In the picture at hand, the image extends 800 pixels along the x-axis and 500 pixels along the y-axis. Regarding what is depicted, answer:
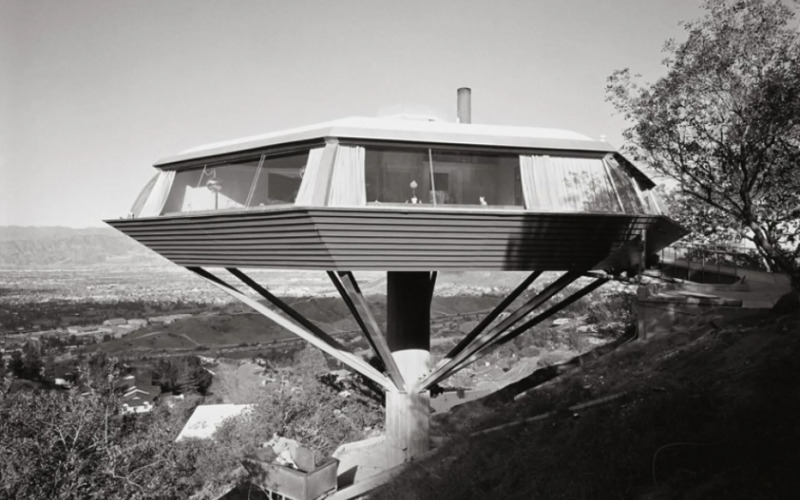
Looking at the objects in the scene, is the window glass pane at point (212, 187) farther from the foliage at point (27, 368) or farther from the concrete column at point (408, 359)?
the foliage at point (27, 368)

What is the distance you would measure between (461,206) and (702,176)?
29.7ft

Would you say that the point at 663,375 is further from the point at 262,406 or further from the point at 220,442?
the point at 220,442

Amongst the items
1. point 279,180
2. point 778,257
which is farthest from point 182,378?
point 778,257

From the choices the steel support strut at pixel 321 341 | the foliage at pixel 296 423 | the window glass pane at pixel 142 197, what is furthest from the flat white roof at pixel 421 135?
the foliage at pixel 296 423

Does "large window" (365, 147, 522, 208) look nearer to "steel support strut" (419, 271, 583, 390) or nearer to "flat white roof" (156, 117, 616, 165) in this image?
"flat white roof" (156, 117, 616, 165)

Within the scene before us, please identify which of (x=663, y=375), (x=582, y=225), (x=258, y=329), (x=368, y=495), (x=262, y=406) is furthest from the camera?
(x=258, y=329)

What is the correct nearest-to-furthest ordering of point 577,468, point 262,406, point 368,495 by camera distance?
point 577,468 < point 368,495 < point 262,406

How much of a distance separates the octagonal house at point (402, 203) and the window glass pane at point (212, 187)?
0.09 feet

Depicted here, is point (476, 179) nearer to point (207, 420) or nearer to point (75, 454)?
point (75, 454)

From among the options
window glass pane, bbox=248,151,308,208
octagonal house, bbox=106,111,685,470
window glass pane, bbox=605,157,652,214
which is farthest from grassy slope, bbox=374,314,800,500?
window glass pane, bbox=248,151,308,208

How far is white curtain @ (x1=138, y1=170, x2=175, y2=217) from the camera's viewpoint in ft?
32.0

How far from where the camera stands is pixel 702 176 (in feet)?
44.5

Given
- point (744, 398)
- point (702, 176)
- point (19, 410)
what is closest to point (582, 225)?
point (744, 398)

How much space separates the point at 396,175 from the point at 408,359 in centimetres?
484
